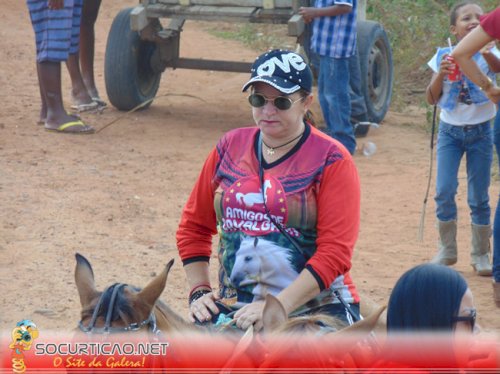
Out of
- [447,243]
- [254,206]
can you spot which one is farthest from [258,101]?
[447,243]

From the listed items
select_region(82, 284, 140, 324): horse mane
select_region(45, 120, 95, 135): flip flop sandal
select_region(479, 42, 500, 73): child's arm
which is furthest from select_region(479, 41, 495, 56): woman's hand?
select_region(45, 120, 95, 135): flip flop sandal

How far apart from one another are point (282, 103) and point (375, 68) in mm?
6969

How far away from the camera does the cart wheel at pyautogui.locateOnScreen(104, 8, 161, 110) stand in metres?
10.3

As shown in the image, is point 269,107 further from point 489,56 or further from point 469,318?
point 489,56

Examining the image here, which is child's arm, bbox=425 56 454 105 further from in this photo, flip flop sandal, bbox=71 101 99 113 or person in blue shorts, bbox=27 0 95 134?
flip flop sandal, bbox=71 101 99 113

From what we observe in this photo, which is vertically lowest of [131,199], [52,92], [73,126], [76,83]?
[131,199]

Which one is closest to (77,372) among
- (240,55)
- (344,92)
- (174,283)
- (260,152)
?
(260,152)

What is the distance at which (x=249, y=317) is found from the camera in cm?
346

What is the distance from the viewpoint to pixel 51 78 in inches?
364

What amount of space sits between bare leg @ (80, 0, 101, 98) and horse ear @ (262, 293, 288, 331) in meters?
7.85

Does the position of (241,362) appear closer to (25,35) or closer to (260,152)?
(260,152)

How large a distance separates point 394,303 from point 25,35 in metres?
13.0

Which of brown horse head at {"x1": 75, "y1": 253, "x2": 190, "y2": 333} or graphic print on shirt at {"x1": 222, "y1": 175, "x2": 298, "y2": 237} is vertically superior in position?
graphic print on shirt at {"x1": 222, "y1": 175, "x2": 298, "y2": 237}

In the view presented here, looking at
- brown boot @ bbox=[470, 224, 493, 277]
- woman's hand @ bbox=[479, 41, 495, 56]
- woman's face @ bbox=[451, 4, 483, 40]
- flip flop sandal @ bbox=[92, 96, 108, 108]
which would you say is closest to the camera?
woman's hand @ bbox=[479, 41, 495, 56]
